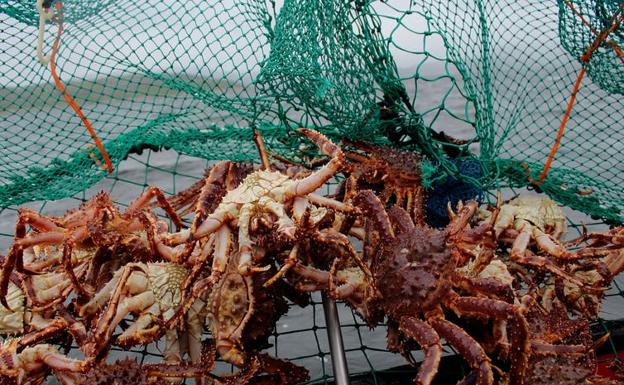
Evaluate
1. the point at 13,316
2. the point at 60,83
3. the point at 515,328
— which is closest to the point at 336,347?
the point at 515,328

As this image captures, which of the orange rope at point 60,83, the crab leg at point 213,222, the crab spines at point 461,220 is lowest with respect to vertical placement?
the crab spines at point 461,220

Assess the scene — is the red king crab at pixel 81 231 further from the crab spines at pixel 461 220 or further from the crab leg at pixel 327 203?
the crab spines at pixel 461 220

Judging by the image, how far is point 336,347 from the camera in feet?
6.79

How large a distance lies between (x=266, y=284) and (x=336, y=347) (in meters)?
0.36

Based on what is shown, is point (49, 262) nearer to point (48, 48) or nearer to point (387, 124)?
point (48, 48)

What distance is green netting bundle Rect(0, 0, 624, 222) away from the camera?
2217 mm

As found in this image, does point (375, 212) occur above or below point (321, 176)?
below

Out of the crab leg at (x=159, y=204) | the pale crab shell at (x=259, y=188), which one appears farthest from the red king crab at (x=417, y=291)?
the crab leg at (x=159, y=204)

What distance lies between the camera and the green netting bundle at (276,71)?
7.27 ft

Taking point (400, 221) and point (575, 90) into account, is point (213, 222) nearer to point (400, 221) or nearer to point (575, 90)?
point (400, 221)

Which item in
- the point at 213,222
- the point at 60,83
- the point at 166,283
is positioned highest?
the point at 60,83

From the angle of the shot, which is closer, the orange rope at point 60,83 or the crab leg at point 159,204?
the crab leg at point 159,204

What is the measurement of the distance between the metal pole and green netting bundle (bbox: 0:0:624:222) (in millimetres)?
633

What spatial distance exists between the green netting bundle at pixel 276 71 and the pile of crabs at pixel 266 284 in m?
0.21
